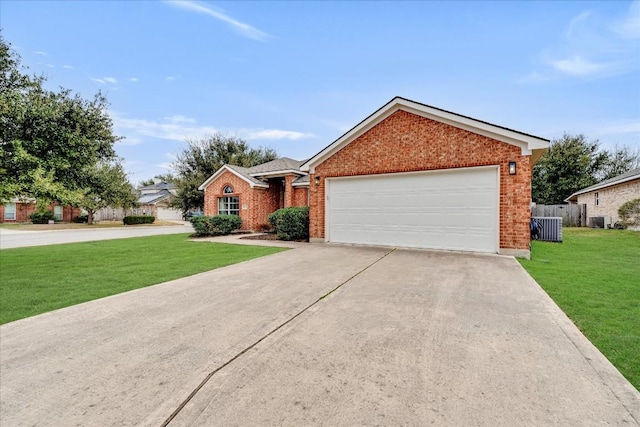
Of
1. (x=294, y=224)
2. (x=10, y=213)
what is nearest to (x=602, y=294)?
(x=294, y=224)

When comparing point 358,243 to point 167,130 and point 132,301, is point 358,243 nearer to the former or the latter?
point 132,301

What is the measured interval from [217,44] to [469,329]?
14.6 m

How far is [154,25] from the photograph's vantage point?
37.2ft

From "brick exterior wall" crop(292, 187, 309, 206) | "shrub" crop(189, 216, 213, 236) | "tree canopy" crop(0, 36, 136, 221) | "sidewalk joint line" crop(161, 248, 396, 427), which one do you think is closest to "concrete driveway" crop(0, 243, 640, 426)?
"sidewalk joint line" crop(161, 248, 396, 427)

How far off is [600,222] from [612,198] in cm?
195

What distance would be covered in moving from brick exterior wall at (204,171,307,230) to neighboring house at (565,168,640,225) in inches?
746

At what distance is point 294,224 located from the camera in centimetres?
1202

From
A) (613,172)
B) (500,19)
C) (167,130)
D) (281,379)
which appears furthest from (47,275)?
(613,172)

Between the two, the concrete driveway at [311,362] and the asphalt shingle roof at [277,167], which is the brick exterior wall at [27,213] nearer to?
the asphalt shingle roof at [277,167]

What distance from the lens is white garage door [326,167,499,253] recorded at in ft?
27.3

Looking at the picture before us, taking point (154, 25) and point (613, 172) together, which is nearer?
point (154, 25)

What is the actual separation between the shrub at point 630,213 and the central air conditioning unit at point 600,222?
0.94 m

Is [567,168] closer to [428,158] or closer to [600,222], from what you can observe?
[600,222]

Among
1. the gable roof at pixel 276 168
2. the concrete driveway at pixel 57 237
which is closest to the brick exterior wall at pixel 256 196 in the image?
the gable roof at pixel 276 168
